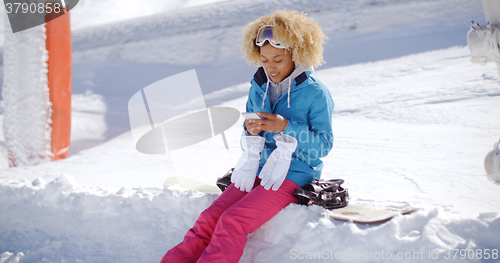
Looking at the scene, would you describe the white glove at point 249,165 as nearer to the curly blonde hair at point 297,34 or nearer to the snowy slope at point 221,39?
the curly blonde hair at point 297,34

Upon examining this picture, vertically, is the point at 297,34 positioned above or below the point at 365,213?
above

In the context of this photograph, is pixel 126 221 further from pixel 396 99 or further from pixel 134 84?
pixel 134 84

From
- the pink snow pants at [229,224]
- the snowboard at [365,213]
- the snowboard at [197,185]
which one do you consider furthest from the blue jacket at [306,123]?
the snowboard at [197,185]

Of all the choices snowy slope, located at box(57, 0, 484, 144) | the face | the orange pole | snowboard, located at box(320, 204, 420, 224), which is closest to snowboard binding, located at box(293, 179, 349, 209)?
snowboard, located at box(320, 204, 420, 224)

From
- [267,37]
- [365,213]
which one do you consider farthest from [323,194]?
[267,37]

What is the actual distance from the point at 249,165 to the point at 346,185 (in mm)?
1203

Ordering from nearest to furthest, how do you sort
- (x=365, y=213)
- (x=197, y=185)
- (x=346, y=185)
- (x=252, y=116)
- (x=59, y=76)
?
(x=252, y=116)
(x=365, y=213)
(x=197, y=185)
(x=346, y=185)
(x=59, y=76)

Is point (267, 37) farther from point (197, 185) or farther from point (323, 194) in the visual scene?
point (197, 185)

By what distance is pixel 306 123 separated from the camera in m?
1.70

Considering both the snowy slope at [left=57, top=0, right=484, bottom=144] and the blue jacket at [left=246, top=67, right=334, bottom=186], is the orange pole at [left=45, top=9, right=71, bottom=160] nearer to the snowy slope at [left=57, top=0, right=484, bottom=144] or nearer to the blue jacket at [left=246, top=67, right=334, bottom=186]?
the snowy slope at [left=57, top=0, right=484, bottom=144]

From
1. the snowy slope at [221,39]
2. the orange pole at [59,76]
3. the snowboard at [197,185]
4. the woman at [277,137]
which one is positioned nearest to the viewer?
the woman at [277,137]

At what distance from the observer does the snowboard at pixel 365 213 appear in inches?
60.9

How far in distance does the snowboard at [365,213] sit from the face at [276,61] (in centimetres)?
75

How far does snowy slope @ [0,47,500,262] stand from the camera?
149 cm
